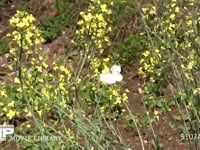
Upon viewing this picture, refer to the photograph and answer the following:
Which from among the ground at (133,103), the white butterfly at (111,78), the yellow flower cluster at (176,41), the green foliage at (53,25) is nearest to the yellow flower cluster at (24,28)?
the white butterfly at (111,78)

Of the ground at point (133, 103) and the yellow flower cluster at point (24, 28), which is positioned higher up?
the yellow flower cluster at point (24, 28)

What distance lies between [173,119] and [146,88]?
365 millimetres

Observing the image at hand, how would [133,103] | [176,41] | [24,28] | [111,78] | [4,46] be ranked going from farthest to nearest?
[4,46], [133,103], [176,41], [24,28], [111,78]

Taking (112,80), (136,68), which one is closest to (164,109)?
(136,68)

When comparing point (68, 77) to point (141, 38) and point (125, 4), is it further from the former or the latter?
point (125, 4)

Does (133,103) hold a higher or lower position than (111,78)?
lower

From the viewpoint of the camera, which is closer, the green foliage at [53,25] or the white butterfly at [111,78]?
the white butterfly at [111,78]

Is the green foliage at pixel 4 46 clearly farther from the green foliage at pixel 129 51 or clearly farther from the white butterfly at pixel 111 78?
the white butterfly at pixel 111 78

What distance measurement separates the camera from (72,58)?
20.7 ft

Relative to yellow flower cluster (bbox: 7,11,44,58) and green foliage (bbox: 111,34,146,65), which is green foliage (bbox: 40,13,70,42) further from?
yellow flower cluster (bbox: 7,11,44,58)

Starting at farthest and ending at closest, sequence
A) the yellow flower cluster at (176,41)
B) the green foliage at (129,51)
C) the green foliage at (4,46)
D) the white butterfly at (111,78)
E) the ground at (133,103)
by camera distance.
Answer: the green foliage at (4,46), the green foliage at (129,51), the ground at (133,103), the yellow flower cluster at (176,41), the white butterfly at (111,78)

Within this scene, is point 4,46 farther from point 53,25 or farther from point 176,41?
point 176,41

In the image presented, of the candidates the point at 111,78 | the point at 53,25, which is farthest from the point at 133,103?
the point at 111,78

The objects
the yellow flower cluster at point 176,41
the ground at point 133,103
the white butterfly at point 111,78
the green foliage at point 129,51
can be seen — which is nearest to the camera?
the white butterfly at point 111,78
